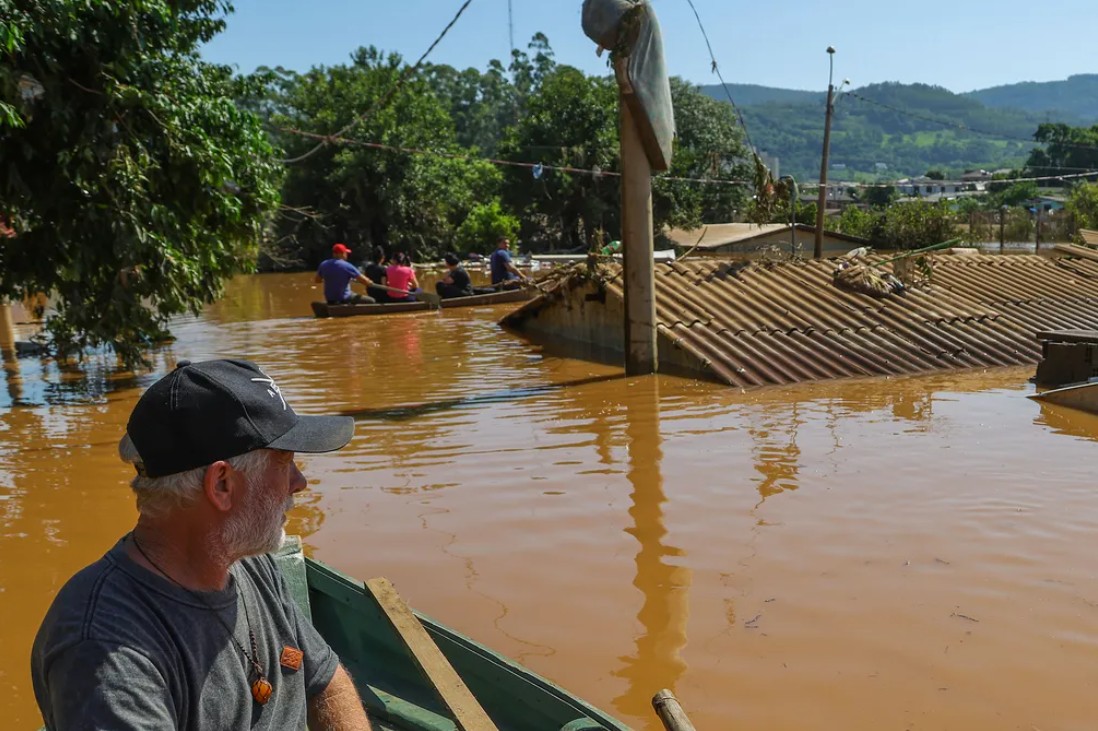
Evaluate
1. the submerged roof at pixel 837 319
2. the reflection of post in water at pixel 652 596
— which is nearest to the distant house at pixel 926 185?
the submerged roof at pixel 837 319

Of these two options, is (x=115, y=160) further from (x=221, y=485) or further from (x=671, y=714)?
(x=671, y=714)

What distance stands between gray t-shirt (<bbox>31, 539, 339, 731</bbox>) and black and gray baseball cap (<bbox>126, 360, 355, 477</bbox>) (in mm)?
250

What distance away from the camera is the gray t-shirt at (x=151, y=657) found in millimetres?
1956

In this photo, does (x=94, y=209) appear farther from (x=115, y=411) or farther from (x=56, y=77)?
(x=115, y=411)

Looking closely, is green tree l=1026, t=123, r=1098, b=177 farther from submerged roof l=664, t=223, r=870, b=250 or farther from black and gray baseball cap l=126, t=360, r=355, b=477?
black and gray baseball cap l=126, t=360, r=355, b=477

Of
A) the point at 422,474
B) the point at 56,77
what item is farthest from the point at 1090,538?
the point at 56,77

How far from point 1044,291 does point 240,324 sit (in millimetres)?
15267

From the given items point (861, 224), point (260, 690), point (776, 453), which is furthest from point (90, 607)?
point (861, 224)

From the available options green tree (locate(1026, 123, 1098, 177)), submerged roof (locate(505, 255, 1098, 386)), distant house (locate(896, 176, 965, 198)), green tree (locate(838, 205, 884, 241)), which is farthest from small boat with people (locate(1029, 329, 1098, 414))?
green tree (locate(1026, 123, 1098, 177))

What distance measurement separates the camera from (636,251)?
11617mm

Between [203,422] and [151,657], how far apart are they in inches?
19.7

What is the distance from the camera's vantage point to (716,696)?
4.29m

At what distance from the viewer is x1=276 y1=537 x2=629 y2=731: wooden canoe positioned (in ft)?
10.7

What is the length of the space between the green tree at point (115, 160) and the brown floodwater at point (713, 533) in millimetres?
1481
